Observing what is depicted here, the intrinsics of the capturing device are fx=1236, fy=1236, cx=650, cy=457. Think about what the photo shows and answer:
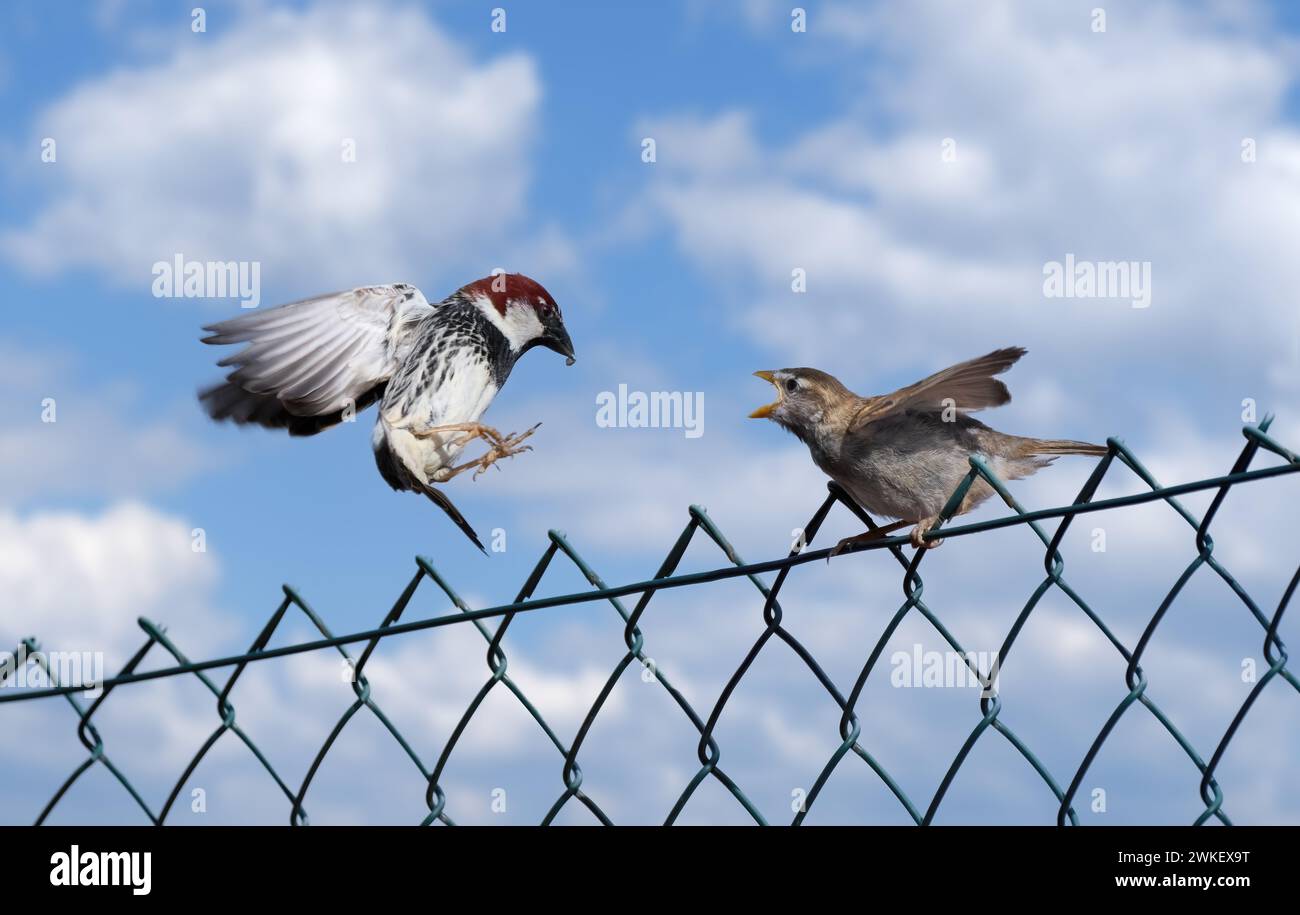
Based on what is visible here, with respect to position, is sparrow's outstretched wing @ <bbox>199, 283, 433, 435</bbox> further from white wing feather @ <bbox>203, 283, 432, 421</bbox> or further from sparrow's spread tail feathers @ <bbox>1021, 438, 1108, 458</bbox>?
sparrow's spread tail feathers @ <bbox>1021, 438, 1108, 458</bbox>

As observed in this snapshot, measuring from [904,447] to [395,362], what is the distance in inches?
122

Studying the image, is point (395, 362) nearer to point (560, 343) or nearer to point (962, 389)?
point (560, 343)

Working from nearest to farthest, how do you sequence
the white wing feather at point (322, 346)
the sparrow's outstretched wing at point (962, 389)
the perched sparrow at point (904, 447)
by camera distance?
1. the sparrow's outstretched wing at point (962, 389)
2. the perched sparrow at point (904, 447)
3. the white wing feather at point (322, 346)

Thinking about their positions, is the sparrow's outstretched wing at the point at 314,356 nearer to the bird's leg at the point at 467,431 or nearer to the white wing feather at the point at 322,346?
the white wing feather at the point at 322,346

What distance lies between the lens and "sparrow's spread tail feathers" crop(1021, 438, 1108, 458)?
421cm

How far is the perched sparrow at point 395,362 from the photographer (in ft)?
18.5

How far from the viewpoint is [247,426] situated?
6.28 meters

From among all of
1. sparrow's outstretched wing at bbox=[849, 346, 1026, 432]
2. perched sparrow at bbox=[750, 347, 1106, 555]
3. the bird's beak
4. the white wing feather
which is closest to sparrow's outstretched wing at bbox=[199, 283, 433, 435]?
the white wing feather

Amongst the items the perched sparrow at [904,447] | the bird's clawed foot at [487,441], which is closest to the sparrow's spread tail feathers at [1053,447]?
the perched sparrow at [904,447]

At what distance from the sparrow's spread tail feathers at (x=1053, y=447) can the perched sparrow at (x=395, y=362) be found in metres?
2.48

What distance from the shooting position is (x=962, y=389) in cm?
327
